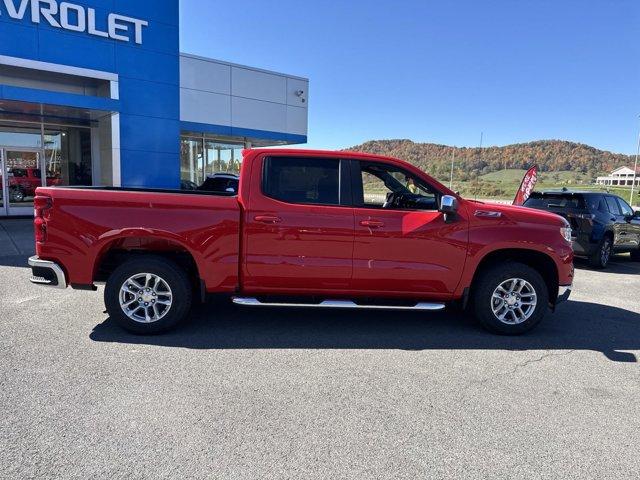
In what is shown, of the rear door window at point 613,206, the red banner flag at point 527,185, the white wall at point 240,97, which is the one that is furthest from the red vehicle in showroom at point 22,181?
the rear door window at point 613,206

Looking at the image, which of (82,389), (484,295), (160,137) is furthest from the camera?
(160,137)

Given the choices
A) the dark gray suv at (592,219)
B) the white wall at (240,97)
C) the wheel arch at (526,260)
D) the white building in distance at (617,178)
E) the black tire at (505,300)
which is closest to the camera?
the black tire at (505,300)

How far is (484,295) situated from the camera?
17.0 ft

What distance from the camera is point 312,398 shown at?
3623 millimetres

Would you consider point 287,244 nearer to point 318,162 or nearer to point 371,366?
point 318,162

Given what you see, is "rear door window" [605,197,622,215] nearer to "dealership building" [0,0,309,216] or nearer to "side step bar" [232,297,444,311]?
"side step bar" [232,297,444,311]

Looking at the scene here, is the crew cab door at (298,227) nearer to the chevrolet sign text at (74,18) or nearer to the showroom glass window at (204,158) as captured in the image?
the chevrolet sign text at (74,18)

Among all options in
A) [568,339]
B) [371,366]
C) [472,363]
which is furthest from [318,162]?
[568,339]

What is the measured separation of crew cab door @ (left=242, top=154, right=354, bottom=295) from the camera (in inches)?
192

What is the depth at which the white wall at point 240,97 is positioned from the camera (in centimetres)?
1733

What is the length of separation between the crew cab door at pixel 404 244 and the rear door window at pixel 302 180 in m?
0.24

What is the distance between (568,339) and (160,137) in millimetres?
13704

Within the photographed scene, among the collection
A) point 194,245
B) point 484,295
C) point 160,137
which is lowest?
point 484,295

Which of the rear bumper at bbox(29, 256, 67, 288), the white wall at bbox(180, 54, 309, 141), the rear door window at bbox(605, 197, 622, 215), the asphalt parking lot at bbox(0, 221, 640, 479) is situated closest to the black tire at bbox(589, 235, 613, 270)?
the rear door window at bbox(605, 197, 622, 215)
